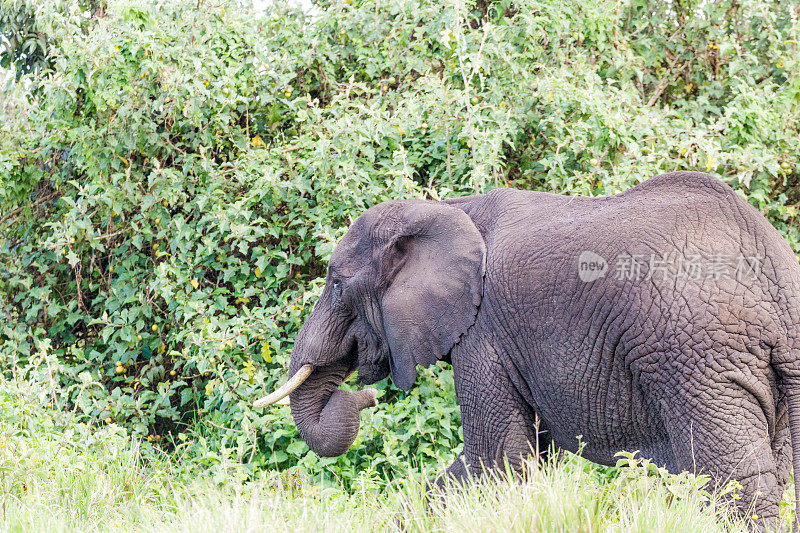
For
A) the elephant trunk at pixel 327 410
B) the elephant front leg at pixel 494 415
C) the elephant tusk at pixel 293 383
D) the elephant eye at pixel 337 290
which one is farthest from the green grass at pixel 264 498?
the elephant eye at pixel 337 290

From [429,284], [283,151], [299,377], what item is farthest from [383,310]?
[283,151]

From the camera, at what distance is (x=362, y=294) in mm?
4695

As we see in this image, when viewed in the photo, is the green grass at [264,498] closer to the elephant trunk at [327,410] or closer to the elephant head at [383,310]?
the elephant trunk at [327,410]

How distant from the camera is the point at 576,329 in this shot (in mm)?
3879

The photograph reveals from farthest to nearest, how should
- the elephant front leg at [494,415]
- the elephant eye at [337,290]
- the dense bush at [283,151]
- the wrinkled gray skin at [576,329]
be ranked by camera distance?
the dense bush at [283,151] < the elephant eye at [337,290] < the elephant front leg at [494,415] < the wrinkled gray skin at [576,329]

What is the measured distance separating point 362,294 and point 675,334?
5.27ft

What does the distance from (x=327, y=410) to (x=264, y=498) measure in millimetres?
728

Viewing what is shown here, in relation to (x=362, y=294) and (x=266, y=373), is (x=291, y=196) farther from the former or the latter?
(x=362, y=294)

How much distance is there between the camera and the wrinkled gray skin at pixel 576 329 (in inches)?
138

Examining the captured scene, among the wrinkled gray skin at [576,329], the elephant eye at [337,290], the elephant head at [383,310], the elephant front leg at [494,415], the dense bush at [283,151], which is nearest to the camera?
the wrinkled gray skin at [576,329]

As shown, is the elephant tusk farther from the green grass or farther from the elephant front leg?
the elephant front leg

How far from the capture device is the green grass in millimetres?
3287

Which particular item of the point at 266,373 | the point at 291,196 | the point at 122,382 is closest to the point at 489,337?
the point at 266,373

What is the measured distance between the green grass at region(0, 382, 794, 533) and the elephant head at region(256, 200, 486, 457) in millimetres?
425
